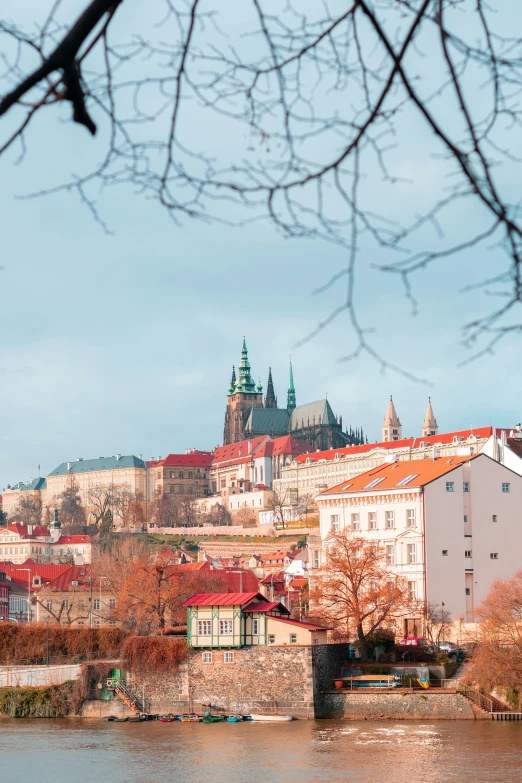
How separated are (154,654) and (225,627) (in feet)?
10.2

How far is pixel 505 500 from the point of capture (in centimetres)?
5103

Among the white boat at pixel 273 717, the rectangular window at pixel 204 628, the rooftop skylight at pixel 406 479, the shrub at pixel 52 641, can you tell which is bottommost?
the white boat at pixel 273 717

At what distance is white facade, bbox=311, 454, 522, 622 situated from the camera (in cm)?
4953

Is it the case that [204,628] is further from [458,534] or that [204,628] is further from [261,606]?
[458,534]

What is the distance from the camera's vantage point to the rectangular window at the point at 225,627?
154 feet

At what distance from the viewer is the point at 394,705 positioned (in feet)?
140

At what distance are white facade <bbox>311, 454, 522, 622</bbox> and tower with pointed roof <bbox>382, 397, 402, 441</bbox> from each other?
122900mm

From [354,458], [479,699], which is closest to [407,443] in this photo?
[354,458]

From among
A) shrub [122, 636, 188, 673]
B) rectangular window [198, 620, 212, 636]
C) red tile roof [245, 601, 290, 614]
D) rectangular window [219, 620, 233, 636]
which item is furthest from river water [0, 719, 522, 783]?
red tile roof [245, 601, 290, 614]

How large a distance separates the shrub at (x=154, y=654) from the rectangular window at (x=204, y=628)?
0.80 m

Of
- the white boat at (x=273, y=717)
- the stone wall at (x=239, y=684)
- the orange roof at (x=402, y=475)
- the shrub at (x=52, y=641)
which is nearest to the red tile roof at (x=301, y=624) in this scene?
the stone wall at (x=239, y=684)

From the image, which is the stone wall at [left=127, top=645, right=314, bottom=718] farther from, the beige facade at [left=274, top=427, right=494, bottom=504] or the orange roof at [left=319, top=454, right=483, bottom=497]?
the beige facade at [left=274, top=427, right=494, bottom=504]

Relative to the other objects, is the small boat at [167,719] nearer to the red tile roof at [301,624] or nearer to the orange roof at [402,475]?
the red tile roof at [301,624]

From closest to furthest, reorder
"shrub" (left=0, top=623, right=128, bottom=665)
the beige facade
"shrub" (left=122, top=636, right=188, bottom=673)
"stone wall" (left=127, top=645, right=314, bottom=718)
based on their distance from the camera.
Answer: "stone wall" (left=127, top=645, right=314, bottom=718) < "shrub" (left=122, top=636, right=188, bottom=673) < "shrub" (left=0, top=623, right=128, bottom=665) < the beige facade
